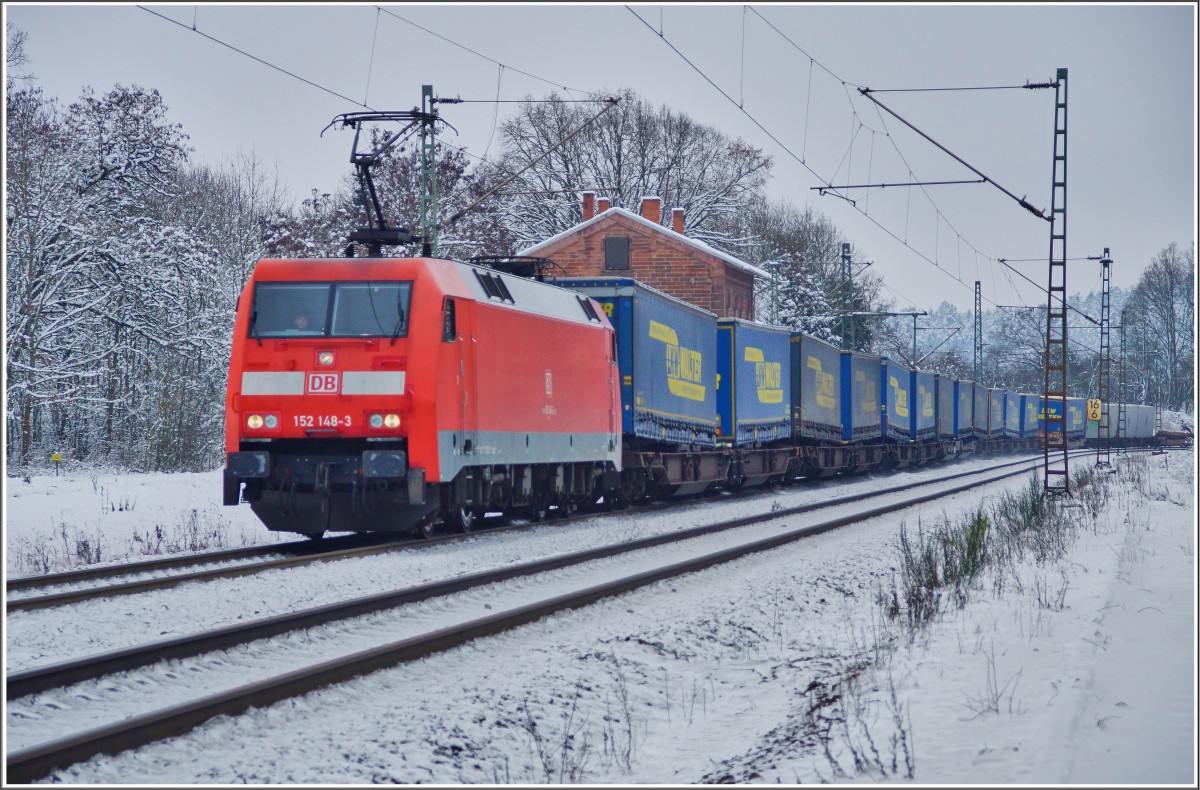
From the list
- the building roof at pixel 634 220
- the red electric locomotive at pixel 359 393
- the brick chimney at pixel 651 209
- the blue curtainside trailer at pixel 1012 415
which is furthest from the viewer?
the blue curtainside trailer at pixel 1012 415

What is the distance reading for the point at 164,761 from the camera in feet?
17.9

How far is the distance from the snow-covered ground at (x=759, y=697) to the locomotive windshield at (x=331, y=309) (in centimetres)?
298

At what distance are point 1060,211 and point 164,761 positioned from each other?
62.9 ft

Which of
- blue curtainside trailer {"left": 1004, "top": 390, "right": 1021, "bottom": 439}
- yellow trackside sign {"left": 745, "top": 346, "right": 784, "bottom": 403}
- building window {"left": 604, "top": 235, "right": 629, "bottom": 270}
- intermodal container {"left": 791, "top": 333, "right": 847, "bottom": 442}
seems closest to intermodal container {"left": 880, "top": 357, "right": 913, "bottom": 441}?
intermodal container {"left": 791, "top": 333, "right": 847, "bottom": 442}

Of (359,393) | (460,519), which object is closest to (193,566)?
(359,393)

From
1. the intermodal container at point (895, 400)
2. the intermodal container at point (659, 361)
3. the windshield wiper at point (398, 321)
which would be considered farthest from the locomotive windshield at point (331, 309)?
the intermodal container at point (895, 400)

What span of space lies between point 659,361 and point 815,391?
1003 cm

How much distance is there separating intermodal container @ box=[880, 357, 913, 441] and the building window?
12757mm

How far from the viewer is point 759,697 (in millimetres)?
7316

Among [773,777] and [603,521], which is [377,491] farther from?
[773,777]

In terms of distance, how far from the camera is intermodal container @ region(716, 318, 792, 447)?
2427 cm

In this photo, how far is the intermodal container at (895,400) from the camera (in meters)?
36.3

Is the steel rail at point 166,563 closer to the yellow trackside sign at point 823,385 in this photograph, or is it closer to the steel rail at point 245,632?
the steel rail at point 245,632

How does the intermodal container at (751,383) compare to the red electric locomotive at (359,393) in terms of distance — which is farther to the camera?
the intermodal container at (751,383)
